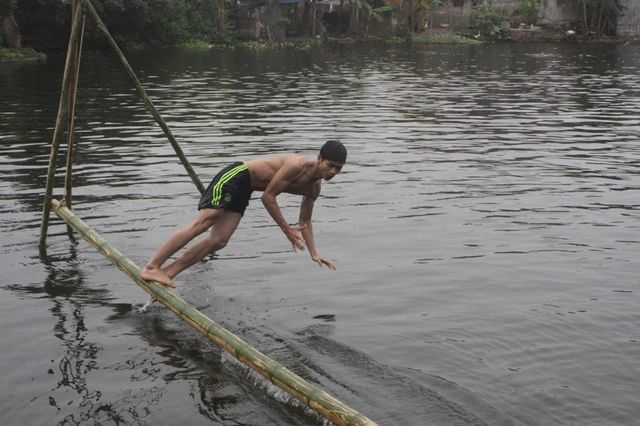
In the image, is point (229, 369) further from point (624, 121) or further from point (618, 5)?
point (618, 5)

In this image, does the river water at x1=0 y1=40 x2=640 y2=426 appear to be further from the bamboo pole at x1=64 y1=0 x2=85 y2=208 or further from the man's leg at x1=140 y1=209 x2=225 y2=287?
the bamboo pole at x1=64 y1=0 x2=85 y2=208

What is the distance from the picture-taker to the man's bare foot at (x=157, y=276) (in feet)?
23.3

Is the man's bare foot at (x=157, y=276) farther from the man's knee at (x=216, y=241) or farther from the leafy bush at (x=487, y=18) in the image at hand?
the leafy bush at (x=487, y=18)

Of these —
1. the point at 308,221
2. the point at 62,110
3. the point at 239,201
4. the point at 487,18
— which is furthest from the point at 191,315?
the point at 487,18

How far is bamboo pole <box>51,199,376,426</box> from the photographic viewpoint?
481cm

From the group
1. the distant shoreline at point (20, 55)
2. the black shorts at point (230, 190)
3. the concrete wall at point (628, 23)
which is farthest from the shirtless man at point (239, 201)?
the concrete wall at point (628, 23)

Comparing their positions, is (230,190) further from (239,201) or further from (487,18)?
(487,18)

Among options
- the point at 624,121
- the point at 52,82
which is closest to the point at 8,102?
the point at 52,82

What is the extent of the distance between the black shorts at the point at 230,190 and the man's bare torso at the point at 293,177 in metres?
0.08

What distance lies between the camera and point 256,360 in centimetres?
554

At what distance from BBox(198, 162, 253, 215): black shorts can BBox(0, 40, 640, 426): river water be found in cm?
107

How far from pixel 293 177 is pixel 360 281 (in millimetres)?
1967

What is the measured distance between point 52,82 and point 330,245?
20600 mm

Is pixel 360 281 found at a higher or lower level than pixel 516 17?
lower
